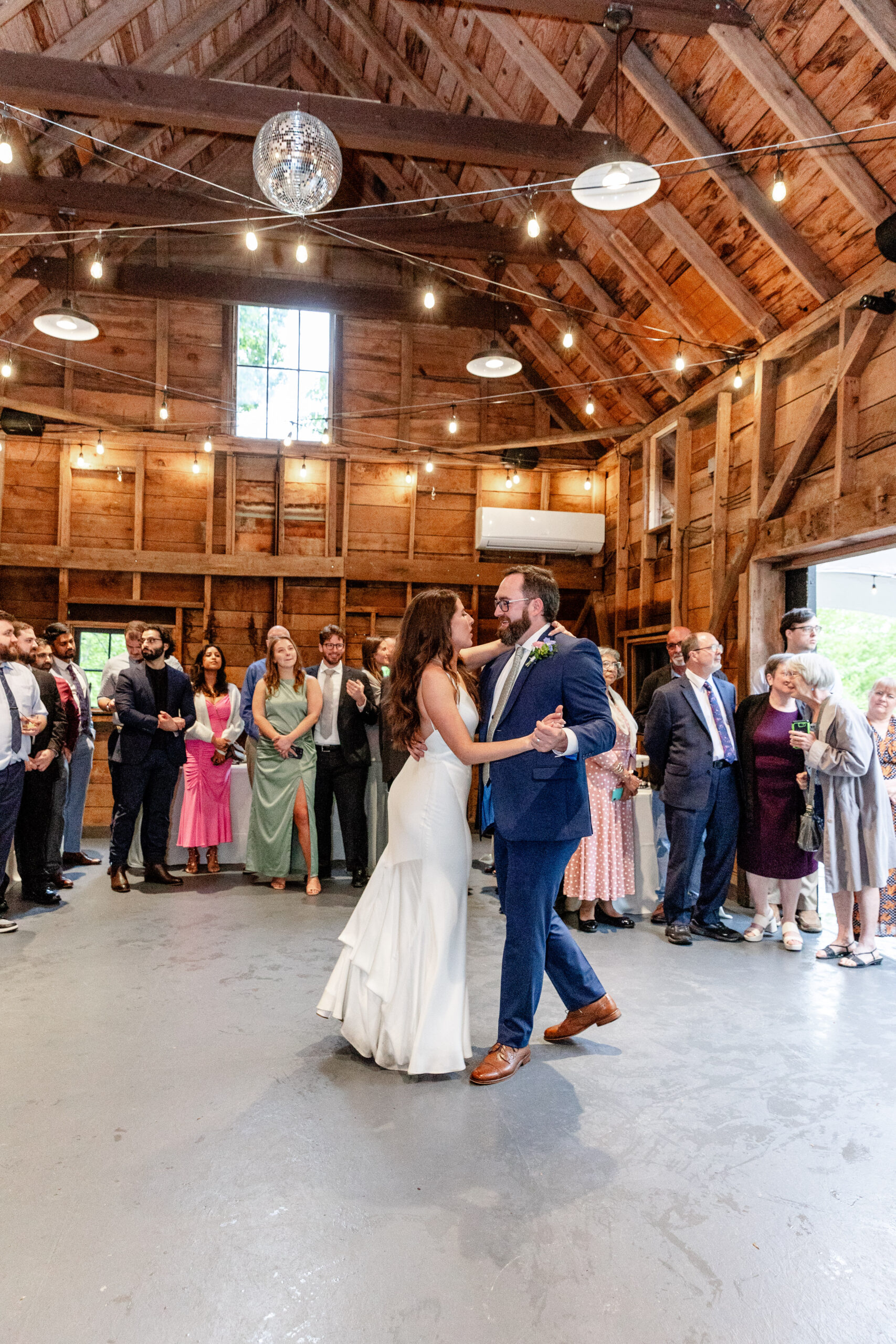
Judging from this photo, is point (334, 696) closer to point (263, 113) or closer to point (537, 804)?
point (537, 804)

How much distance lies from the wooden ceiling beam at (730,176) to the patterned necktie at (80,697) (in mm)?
5337

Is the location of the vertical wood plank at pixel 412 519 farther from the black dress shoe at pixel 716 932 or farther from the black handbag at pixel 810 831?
the black handbag at pixel 810 831

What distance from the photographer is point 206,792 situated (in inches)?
244

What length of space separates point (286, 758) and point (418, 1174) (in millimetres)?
3738

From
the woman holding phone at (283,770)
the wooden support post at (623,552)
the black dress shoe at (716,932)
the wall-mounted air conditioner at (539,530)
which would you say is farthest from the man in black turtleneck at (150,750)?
the wooden support post at (623,552)

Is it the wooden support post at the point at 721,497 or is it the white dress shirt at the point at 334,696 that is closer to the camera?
the white dress shirt at the point at 334,696

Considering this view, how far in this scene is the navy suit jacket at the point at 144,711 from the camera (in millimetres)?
5629

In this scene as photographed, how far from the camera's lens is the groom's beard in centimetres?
300

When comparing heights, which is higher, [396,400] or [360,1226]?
[396,400]

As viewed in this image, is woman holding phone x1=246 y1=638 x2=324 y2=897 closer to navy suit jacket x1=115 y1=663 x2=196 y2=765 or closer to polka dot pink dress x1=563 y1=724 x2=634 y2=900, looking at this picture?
navy suit jacket x1=115 y1=663 x2=196 y2=765

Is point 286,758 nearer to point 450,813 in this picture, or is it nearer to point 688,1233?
point 450,813

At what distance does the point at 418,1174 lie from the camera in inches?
91.5

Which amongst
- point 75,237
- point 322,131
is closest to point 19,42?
point 75,237

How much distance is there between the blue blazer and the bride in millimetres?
155
